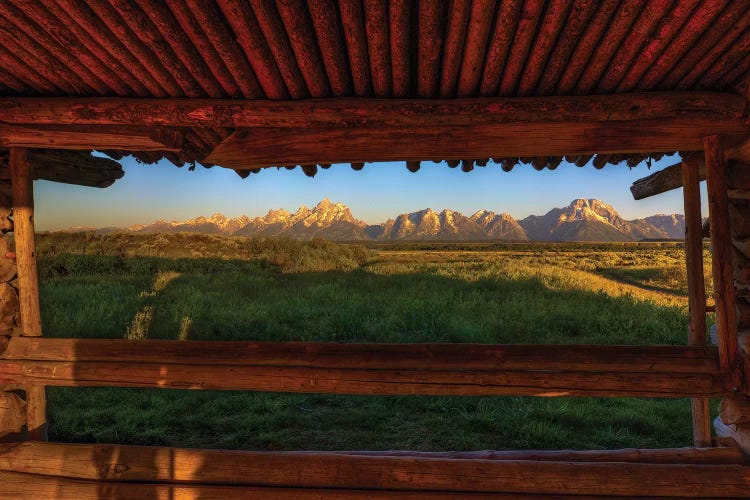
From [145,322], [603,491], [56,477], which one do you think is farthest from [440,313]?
[56,477]

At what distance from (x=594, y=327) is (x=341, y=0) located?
30.4ft

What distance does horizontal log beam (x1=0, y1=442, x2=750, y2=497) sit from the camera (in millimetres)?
2824

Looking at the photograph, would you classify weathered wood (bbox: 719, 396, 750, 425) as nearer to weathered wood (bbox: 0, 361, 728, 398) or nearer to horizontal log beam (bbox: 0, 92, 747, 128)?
weathered wood (bbox: 0, 361, 728, 398)

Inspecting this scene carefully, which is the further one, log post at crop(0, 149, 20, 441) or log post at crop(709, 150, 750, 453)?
log post at crop(0, 149, 20, 441)

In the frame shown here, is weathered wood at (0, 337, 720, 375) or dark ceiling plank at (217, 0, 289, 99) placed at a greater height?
dark ceiling plank at (217, 0, 289, 99)

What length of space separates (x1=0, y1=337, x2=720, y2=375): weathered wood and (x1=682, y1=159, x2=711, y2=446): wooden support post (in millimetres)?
1370

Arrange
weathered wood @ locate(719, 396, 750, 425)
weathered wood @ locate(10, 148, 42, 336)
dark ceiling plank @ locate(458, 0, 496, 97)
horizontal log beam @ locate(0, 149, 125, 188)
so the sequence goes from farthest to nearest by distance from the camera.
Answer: horizontal log beam @ locate(0, 149, 125, 188)
weathered wood @ locate(10, 148, 42, 336)
weathered wood @ locate(719, 396, 750, 425)
dark ceiling plank @ locate(458, 0, 496, 97)

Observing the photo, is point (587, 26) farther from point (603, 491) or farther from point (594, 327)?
point (594, 327)

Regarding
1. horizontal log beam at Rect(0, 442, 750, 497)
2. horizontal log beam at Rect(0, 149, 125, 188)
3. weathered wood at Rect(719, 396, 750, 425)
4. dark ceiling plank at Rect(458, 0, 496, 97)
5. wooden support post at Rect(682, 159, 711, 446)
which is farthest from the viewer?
wooden support post at Rect(682, 159, 711, 446)

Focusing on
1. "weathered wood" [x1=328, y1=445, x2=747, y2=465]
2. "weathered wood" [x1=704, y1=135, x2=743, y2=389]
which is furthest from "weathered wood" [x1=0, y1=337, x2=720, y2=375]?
"weathered wood" [x1=328, y1=445, x2=747, y2=465]

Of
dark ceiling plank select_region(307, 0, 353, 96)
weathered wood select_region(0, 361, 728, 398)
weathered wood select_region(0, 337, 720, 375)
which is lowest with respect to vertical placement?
weathered wood select_region(0, 361, 728, 398)

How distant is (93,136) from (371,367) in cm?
293

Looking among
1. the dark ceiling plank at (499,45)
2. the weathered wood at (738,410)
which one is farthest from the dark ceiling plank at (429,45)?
the weathered wood at (738,410)

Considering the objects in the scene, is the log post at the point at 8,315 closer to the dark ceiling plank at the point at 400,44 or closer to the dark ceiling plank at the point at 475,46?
the dark ceiling plank at the point at 400,44
